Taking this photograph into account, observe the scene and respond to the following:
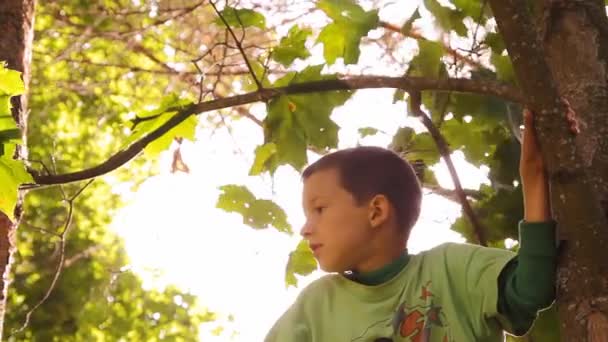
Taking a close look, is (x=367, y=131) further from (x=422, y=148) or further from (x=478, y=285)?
(x=478, y=285)

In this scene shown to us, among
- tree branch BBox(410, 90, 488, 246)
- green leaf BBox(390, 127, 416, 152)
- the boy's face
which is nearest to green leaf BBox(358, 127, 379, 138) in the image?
green leaf BBox(390, 127, 416, 152)

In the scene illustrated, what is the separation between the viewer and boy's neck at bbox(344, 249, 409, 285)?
1564 millimetres

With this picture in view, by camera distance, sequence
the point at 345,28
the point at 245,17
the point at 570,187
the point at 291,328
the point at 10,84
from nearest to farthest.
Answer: the point at 570,187, the point at 10,84, the point at 291,328, the point at 345,28, the point at 245,17

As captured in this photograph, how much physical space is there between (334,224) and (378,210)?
108 mm

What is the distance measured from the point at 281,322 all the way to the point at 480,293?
401 mm

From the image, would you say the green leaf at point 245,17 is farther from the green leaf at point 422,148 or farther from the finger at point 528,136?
the finger at point 528,136

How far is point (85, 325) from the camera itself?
955 centimetres

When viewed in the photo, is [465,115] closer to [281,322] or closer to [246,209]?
[246,209]

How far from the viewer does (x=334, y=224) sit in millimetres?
1596

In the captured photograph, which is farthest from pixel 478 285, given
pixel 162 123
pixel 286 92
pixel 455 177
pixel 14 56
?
pixel 14 56

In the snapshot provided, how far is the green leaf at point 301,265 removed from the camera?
213 centimetres

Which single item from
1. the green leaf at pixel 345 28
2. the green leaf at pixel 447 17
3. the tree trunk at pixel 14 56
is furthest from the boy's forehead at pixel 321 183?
the tree trunk at pixel 14 56

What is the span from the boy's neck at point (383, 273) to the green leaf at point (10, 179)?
641 mm

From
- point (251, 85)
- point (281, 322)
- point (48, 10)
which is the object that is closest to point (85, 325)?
point (48, 10)
